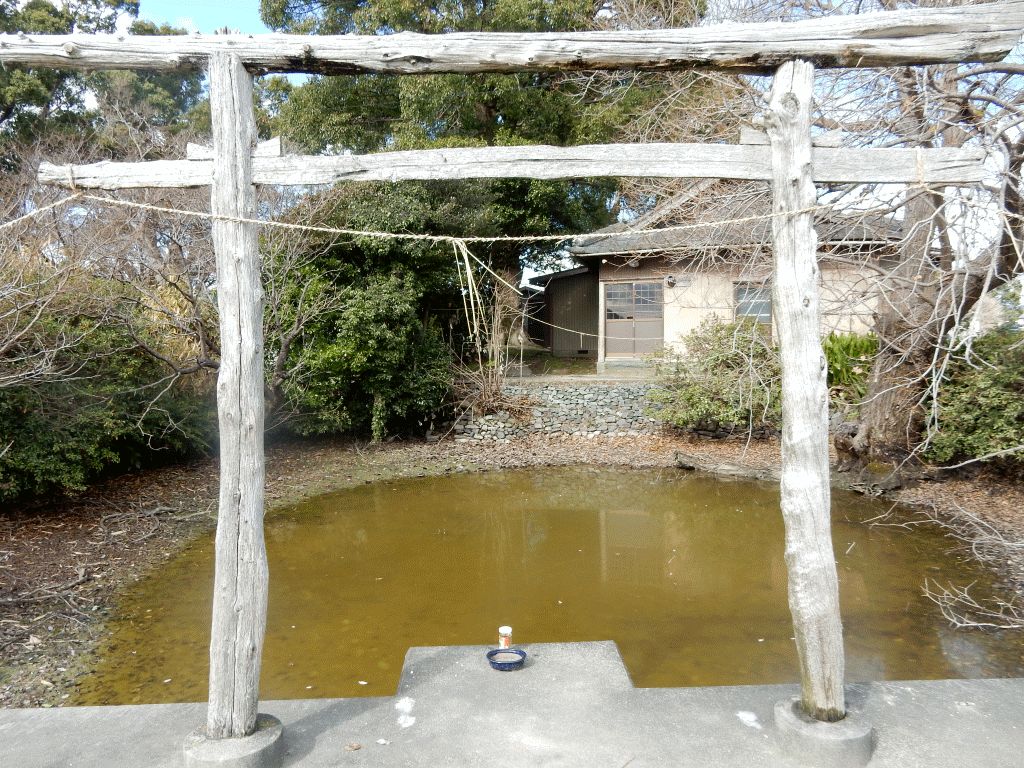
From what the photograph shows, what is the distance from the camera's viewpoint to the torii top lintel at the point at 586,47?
110 inches

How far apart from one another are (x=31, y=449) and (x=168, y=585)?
2002mm

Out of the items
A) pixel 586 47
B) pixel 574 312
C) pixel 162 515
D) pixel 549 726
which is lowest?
pixel 162 515

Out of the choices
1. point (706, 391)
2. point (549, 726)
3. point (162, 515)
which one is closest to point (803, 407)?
point (549, 726)

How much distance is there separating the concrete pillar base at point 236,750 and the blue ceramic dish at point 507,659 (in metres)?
1.07

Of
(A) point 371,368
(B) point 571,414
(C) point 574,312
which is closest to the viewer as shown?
(A) point 371,368

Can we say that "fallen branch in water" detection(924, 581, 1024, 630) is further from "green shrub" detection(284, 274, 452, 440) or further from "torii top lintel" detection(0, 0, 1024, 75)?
"green shrub" detection(284, 274, 452, 440)

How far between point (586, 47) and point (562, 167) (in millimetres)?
486

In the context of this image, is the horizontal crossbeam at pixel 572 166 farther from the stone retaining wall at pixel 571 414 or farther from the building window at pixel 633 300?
the building window at pixel 633 300

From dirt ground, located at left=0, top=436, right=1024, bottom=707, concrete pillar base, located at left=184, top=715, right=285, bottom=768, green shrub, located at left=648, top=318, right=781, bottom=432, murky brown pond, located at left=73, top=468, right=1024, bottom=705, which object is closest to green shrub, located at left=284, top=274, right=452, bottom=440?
dirt ground, located at left=0, top=436, right=1024, bottom=707

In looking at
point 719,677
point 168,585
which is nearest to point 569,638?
point 719,677

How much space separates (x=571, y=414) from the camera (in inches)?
476

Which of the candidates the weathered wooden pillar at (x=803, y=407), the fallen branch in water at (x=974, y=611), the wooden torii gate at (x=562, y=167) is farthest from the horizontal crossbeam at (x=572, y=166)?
the fallen branch in water at (x=974, y=611)

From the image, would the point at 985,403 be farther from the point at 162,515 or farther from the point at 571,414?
the point at 162,515

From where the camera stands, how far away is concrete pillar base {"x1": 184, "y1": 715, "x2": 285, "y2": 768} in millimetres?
2568
